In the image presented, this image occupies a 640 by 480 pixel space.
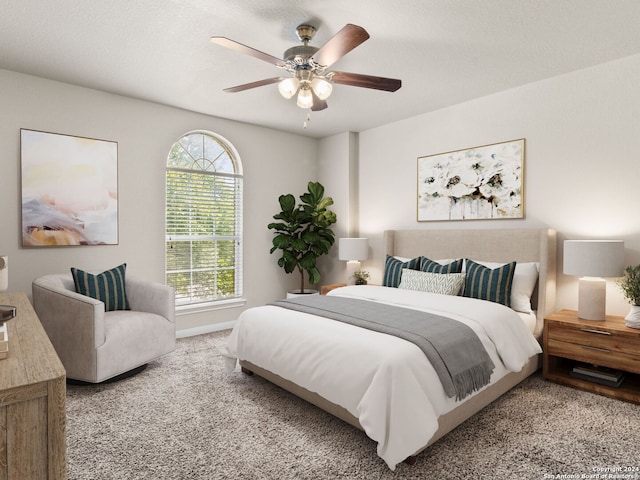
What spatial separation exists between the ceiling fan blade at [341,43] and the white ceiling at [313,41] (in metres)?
0.34

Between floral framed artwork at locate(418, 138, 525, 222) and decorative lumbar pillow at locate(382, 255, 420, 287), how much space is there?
0.66 metres

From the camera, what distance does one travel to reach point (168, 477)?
1906 millimetres

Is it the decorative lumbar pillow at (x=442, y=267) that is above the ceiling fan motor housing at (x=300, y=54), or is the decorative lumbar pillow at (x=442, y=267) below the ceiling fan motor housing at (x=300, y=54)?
below

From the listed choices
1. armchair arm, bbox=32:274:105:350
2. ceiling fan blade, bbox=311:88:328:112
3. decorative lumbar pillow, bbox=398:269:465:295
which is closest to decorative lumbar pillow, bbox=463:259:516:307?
decorative lumbar pillow, bbox=398:269:465:295

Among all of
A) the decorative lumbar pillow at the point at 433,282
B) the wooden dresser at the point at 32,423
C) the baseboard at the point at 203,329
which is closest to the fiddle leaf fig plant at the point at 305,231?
the baseboard at the point at 203,329

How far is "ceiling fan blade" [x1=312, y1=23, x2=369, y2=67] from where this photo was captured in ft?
6.51

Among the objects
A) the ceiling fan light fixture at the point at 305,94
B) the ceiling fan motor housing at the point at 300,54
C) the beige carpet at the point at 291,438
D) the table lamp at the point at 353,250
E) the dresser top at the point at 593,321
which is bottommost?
the beige carpet at the point at 291,438

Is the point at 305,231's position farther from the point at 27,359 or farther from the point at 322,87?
the point at 27,359

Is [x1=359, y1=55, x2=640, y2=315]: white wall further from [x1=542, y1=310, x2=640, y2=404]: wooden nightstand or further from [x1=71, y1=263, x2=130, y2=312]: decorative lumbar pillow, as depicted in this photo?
[x1=71, y1=263, x2=130, y2=312]: decorative lumbar pillow

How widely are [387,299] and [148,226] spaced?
271 centimetres

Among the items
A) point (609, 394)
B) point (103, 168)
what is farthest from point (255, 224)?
Answer: point (609, 394)

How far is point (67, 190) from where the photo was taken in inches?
142

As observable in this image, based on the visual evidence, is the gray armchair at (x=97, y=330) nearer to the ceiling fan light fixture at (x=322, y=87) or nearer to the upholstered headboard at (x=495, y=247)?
the ceiling fan light fixture at (x=322, y=87)

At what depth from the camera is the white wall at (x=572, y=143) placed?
10.2ft
